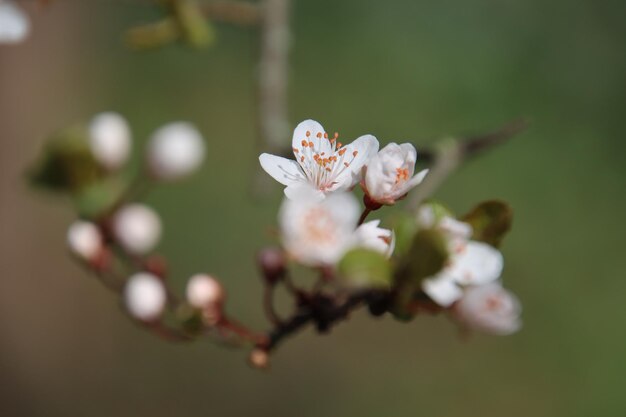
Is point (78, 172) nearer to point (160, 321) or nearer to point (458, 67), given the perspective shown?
point (160, 321)

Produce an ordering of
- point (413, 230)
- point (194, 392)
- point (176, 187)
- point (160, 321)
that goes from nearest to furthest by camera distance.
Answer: point (413, 230) → point (160, 321) → point (194, 392) → point (176, 187)

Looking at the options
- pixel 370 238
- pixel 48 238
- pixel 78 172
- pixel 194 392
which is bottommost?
pixel 194 392

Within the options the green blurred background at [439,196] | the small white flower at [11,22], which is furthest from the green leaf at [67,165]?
the green blurred background at [439,196]

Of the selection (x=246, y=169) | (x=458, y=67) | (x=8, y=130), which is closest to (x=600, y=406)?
(x=458, y=67)

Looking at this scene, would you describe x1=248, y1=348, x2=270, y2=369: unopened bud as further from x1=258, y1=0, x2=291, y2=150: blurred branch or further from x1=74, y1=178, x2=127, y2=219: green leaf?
x1=258, y1=0, x2=291, y2=150: blurred branch

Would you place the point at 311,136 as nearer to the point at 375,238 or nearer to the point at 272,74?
the point at 375,238

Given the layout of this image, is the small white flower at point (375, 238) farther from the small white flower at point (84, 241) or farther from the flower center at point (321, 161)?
the small white flower at point (84, 241)

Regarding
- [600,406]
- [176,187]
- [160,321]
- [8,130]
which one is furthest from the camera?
[8,130]
